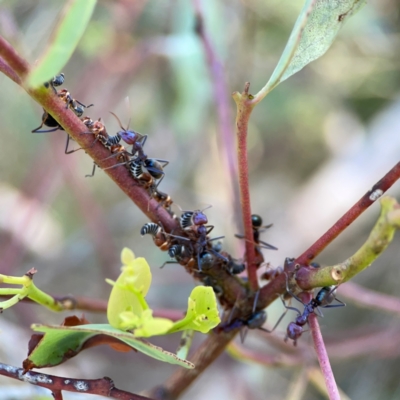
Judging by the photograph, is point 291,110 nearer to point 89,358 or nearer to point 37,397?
point 89,358

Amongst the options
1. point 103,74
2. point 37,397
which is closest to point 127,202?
point 103,74

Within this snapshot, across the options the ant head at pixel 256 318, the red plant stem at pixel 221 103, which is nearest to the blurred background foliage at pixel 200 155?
the red plant stem at pixel 221 103

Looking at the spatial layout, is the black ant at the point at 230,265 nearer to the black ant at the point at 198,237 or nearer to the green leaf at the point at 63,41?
the black ant at the point at 198,237

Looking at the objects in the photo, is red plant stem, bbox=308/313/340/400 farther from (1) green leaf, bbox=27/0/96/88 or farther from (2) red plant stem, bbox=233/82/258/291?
→ (1) green leaf, bbox=27/0/96/88

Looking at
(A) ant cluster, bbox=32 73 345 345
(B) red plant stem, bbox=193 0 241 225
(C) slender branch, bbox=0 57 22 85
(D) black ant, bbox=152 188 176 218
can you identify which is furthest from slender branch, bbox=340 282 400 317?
(C) slender branch, bbox=0 57 22 85

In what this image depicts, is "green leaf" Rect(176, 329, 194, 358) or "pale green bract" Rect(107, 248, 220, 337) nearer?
"pale green bract" Rect(107, 248, 220, 337)
